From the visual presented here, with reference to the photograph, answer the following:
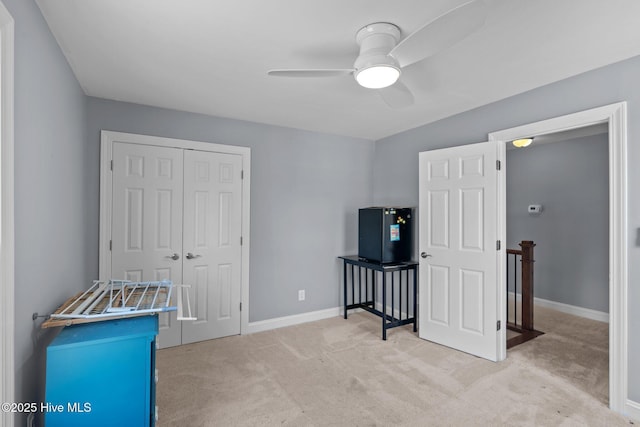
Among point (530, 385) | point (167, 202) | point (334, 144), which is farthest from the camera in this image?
point (334, 144)

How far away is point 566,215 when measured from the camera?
439 centimetres

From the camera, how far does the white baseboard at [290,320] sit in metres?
3.58

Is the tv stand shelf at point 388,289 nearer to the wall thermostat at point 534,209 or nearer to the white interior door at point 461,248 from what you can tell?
the white interior door at point 461,248

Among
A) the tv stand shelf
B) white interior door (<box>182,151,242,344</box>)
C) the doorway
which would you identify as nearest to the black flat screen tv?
the tv stand shelf

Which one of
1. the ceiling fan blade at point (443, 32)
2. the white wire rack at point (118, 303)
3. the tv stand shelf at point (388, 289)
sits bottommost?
the tv stand shelf at point (388, 289)

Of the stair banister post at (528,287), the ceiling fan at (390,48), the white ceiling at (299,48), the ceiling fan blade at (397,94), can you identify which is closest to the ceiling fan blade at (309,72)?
the ceiling fan at (390,48)

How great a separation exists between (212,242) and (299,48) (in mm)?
2152

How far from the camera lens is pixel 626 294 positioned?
211 cm

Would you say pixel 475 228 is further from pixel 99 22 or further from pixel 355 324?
pixel 99 22

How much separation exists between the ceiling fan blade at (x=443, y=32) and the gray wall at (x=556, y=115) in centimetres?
155

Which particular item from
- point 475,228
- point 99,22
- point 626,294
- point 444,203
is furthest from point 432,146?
point 99,22

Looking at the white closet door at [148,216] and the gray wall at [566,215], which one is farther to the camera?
the gray wall at [566,215]

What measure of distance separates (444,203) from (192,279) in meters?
2.65

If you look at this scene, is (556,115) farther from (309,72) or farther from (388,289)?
(388,289)
